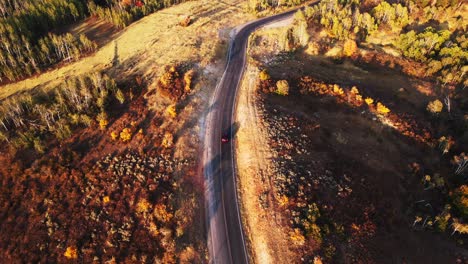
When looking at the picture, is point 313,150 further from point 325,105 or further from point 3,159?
point 3,159

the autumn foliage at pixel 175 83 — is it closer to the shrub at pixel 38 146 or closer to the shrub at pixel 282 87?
the shrub at pixel 282 87

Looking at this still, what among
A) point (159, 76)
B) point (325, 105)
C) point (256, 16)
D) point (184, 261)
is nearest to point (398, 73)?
point (325, 105)

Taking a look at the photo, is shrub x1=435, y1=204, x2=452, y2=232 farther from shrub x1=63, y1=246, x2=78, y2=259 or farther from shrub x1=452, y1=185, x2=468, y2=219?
shrub x1=63, y1=246, x2=78, y2=259

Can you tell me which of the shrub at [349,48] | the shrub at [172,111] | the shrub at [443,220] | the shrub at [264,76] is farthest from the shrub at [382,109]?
the shrub at [172,111]

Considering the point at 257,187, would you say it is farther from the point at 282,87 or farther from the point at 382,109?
the point at 382,109

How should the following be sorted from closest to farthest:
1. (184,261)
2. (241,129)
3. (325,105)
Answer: (184,261)
(241,129)
(325,105)

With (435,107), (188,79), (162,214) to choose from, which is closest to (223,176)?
(162,214)
